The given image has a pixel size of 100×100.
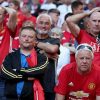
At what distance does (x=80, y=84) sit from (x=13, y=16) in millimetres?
1616

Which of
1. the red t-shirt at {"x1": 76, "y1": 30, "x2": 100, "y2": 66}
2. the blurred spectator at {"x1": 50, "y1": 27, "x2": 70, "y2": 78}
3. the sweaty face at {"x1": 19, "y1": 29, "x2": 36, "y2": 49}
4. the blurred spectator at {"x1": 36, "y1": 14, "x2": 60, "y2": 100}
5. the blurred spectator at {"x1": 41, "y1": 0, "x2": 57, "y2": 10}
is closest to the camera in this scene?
the sweaty face at {"x1": 19, "y1": 29, "x2": 36, "y2": 49}

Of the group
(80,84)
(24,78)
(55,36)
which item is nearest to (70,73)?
(80,84)

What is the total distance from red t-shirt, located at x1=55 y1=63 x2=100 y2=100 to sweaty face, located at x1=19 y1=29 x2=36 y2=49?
0.60m

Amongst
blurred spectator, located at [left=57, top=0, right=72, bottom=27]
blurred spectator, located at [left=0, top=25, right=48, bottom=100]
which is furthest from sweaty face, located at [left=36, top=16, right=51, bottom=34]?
blurred spectator, located at [left=57, top=0, right=72, bottom=27]

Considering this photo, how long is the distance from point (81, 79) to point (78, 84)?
8cm

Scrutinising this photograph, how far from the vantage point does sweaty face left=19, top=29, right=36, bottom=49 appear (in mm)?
7148

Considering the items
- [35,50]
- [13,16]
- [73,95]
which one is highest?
[13,16]

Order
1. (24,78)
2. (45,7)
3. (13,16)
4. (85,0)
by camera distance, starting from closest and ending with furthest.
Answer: (24,78)
(13,16)
(45,7)
(85,0)

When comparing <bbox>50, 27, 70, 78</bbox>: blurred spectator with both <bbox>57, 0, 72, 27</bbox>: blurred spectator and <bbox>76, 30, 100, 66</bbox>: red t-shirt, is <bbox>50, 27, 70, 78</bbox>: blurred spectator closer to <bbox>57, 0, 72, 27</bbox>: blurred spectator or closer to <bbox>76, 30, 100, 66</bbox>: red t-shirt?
<bbox>76, 30, 100, 66</bbox>: red t-shirt

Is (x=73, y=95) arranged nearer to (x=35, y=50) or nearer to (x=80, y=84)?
(x=80, y=84)

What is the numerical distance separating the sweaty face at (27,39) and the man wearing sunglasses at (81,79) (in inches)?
23.4

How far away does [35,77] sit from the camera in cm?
709

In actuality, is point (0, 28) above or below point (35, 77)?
above

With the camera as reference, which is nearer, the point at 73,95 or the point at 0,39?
the point at 73,95
